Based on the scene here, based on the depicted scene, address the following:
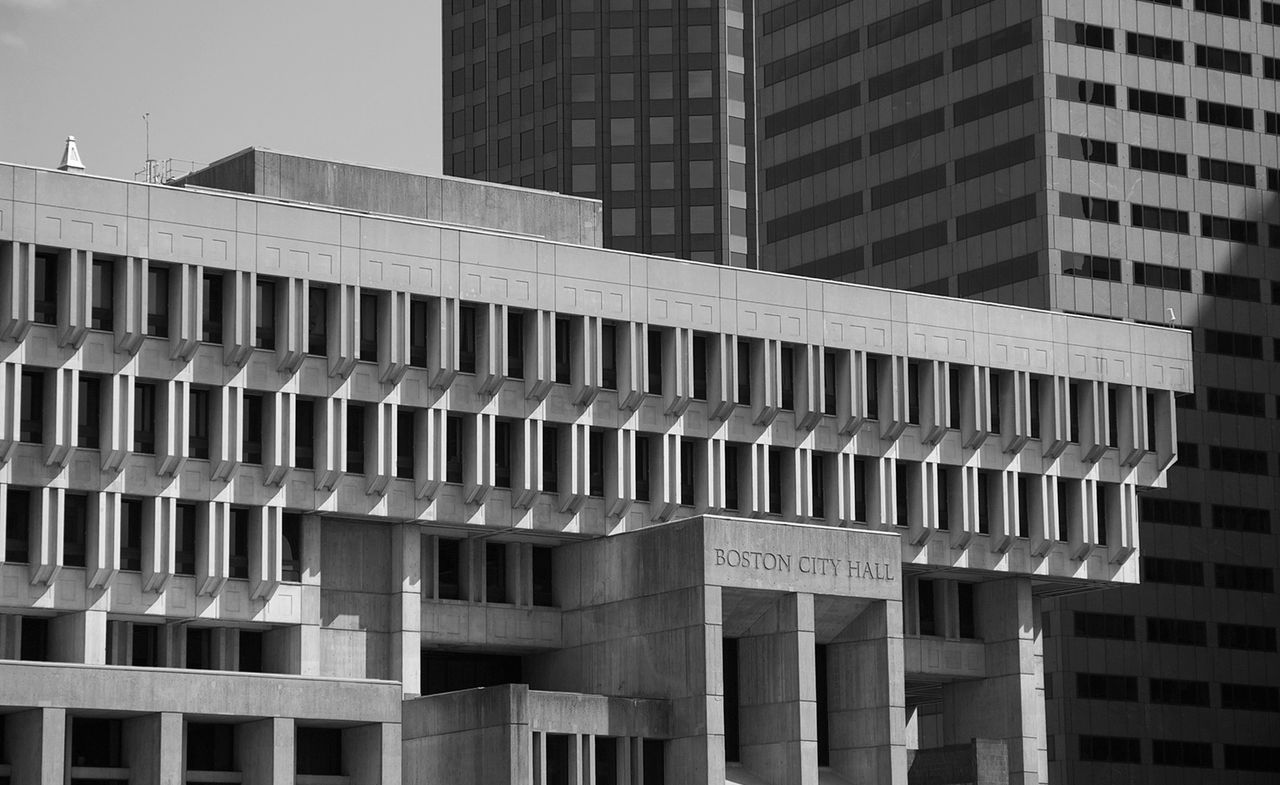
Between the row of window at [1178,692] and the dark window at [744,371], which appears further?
the row of window at [1178,692]

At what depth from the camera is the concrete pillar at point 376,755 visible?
87.9 m

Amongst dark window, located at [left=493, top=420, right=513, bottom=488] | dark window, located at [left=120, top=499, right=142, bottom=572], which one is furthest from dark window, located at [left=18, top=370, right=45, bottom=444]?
dark window, located at [left=493, top=420, right=513, bottom=488]

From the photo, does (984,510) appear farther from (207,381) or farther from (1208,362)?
(1208,362)

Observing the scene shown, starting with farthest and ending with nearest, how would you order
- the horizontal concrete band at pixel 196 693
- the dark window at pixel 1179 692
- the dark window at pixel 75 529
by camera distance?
the dark window at pixel 1179 692
the dark window at pixel 75 529
the horizontal concrete band at pixel 196 693

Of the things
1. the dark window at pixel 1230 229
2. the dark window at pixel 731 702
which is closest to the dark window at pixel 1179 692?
the dark window at pixel 1230 229

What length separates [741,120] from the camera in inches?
7761

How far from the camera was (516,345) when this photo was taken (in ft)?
319

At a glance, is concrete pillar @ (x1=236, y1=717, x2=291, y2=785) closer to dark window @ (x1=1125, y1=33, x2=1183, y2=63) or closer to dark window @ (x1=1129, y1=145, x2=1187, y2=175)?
dark window @ (x1=1129, y1=145, x2=1187, y2=175)

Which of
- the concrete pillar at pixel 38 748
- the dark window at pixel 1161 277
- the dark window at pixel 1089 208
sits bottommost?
the concrete pillar at pixel 38 748

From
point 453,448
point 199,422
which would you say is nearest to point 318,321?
point 199,422

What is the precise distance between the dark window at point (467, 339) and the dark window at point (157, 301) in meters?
11.0

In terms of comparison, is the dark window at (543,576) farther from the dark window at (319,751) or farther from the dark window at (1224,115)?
the dark window at (1224,115)

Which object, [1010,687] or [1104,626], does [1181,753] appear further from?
[1010,687]

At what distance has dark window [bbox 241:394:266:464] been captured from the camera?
9088 cm
